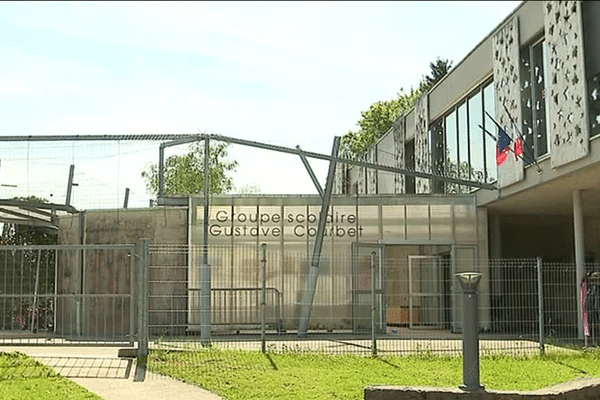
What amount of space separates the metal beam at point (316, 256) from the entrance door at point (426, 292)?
8.15ft

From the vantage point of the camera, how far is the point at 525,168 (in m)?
20.8

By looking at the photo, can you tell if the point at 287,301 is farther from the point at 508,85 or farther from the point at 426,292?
the point at 508,85

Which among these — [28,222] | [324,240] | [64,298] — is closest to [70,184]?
[28,222]

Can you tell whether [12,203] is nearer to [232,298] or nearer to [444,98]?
[232,298]

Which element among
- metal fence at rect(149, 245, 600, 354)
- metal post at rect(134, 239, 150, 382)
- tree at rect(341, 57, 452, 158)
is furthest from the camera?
tree at rect(341, 57, 452, 158)

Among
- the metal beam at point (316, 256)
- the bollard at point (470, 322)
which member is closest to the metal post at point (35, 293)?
the metal beam at point (316, 256)

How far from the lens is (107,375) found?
41.5 ft


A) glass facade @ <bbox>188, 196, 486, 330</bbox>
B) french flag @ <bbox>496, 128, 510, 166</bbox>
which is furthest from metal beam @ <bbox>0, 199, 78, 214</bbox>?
french flag @ <bbox>496, 128, 510, 166</bbox>

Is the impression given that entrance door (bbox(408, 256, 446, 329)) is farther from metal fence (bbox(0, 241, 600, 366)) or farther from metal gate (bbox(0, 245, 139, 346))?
metal gate (bbox(0, 245, 139, 346))

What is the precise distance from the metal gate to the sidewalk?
0.31 m

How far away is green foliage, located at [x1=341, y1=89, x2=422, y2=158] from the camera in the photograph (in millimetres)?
61906

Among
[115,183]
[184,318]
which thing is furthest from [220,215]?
[184,318]

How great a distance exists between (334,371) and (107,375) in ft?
11.0

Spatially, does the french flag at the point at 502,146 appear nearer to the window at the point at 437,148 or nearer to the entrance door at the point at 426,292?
the entrance door at the point at 426,292
